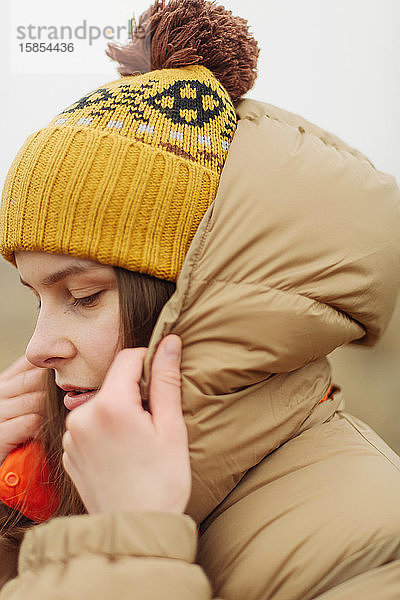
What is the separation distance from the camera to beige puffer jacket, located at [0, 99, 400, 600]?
63cm

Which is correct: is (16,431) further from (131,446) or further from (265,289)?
(265,289)

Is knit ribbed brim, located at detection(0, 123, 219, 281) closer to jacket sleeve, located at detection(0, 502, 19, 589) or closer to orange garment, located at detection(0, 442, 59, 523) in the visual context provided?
orange garment, located at detection(0, 442, 59, 523)

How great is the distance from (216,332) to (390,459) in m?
0.34

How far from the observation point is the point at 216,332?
0.69 m

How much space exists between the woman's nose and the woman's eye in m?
0.05

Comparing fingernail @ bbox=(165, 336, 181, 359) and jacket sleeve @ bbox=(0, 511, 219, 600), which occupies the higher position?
fingernail @ bbox=(165, 336, 181, 359)

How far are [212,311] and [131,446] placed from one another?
199 mm

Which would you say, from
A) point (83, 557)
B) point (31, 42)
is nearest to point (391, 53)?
point (31, 42)

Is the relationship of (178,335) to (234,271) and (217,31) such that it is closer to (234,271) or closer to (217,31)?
(234,271)

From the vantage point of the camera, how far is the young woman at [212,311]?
0.63 metres

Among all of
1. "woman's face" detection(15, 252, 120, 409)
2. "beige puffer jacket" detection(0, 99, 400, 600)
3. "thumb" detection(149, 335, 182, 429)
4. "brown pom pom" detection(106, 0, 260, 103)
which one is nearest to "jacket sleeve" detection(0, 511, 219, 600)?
"beige puffer jacket" detection(0, 99, 400, 600)

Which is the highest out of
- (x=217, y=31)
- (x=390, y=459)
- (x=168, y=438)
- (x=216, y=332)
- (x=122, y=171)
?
(x=217, y=31)

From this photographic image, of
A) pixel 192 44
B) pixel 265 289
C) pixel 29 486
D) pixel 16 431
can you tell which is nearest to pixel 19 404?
pixel 16 431

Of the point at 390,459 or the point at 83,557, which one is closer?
the point at 83,557
